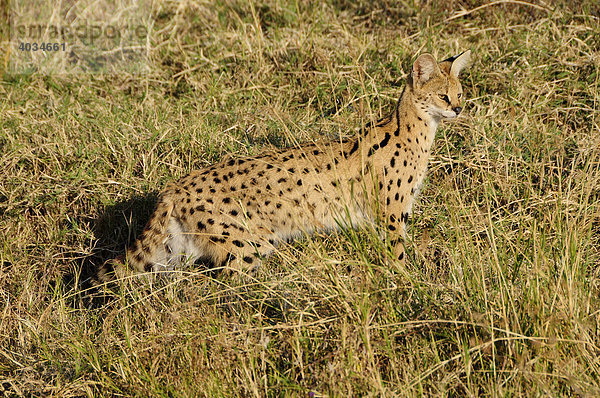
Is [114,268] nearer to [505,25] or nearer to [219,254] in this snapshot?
[219,254]

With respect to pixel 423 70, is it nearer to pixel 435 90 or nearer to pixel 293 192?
pixel 435 90

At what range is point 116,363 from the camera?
3750 millimetres

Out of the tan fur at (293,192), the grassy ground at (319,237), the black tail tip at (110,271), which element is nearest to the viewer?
the grassy ground at (319,237)

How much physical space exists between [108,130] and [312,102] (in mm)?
1625

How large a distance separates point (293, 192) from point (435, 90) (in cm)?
114

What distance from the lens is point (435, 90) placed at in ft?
16.0

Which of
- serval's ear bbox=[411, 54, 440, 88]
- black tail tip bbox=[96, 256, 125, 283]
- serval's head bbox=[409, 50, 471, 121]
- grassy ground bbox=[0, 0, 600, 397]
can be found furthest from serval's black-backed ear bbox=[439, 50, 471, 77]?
black tail tip bbox=[96, 256, 125, 283]

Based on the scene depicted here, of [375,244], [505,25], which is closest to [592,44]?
[505,25]

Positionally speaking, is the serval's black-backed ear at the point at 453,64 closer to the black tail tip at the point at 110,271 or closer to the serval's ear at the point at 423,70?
the serval's ear at the point at 423,70

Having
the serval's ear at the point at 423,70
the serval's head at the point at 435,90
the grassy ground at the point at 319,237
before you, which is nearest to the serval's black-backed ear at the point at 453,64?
the serval's head at the point at 435,90

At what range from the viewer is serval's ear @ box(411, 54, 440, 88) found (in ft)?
15.8

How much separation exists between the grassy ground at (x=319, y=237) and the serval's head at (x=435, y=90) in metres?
0.27

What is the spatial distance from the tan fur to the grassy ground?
18 centimetres

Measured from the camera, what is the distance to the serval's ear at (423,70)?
15.8 ft
